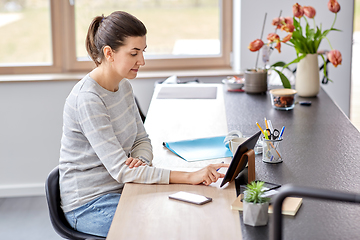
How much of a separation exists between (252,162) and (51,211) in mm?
727

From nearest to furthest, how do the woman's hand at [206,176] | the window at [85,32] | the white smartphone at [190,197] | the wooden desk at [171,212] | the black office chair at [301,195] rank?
1. the black office chair at [301,195]
2. the wooden desk at [171,212]
3. the white smartphone at [190,197]
4. the woman's hand at [206,176]
5. the window at [85,32]

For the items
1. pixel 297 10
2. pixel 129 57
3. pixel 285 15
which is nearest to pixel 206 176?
pixel 129 57

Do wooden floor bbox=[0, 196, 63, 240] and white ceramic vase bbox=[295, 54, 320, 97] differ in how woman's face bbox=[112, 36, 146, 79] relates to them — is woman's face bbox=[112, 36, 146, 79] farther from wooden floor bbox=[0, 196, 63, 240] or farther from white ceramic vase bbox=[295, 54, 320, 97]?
wooden floor bbox=[0, 196, 63, 240]

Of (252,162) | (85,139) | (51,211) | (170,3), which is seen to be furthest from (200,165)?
(170,3)

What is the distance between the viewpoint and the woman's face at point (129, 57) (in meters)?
1.48

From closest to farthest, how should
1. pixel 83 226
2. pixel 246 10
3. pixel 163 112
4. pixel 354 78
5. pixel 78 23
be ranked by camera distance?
pixel 83 226 < pixel 163 112 < pixel 246 10 < pixel 78 23 < pixel 354 78

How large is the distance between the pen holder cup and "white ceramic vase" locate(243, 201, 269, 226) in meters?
0.45

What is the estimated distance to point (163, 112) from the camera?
2172 mm

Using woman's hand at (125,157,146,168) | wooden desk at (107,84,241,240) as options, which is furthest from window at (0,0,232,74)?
woman's hand at (125,157,146,168)

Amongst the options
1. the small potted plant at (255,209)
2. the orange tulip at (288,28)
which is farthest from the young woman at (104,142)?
the orange tulip at (288,28)

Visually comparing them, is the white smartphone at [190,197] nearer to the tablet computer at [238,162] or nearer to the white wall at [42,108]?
the tablet computer at [238,162]

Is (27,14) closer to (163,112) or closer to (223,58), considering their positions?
(223,58)

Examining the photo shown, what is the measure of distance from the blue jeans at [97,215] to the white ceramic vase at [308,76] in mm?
1460

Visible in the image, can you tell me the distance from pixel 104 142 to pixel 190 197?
37 cm
